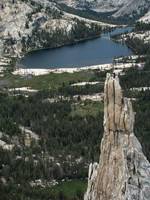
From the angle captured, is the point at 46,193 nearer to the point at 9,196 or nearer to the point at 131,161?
the point at 9,196

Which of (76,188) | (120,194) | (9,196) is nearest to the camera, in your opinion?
(120,194)

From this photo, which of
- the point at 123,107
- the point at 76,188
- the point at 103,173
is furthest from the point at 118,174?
the point at 76,188

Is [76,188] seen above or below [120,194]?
below

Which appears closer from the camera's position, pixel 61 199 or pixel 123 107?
pixel 123 107

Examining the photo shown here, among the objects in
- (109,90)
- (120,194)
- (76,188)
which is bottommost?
(76,188)

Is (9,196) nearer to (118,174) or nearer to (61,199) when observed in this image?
(61,199)

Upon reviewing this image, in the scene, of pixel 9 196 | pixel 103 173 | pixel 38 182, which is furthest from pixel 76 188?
pixel 103 173

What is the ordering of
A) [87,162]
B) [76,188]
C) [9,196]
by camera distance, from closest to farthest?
[9,196] → [76,188] → [87,162]
